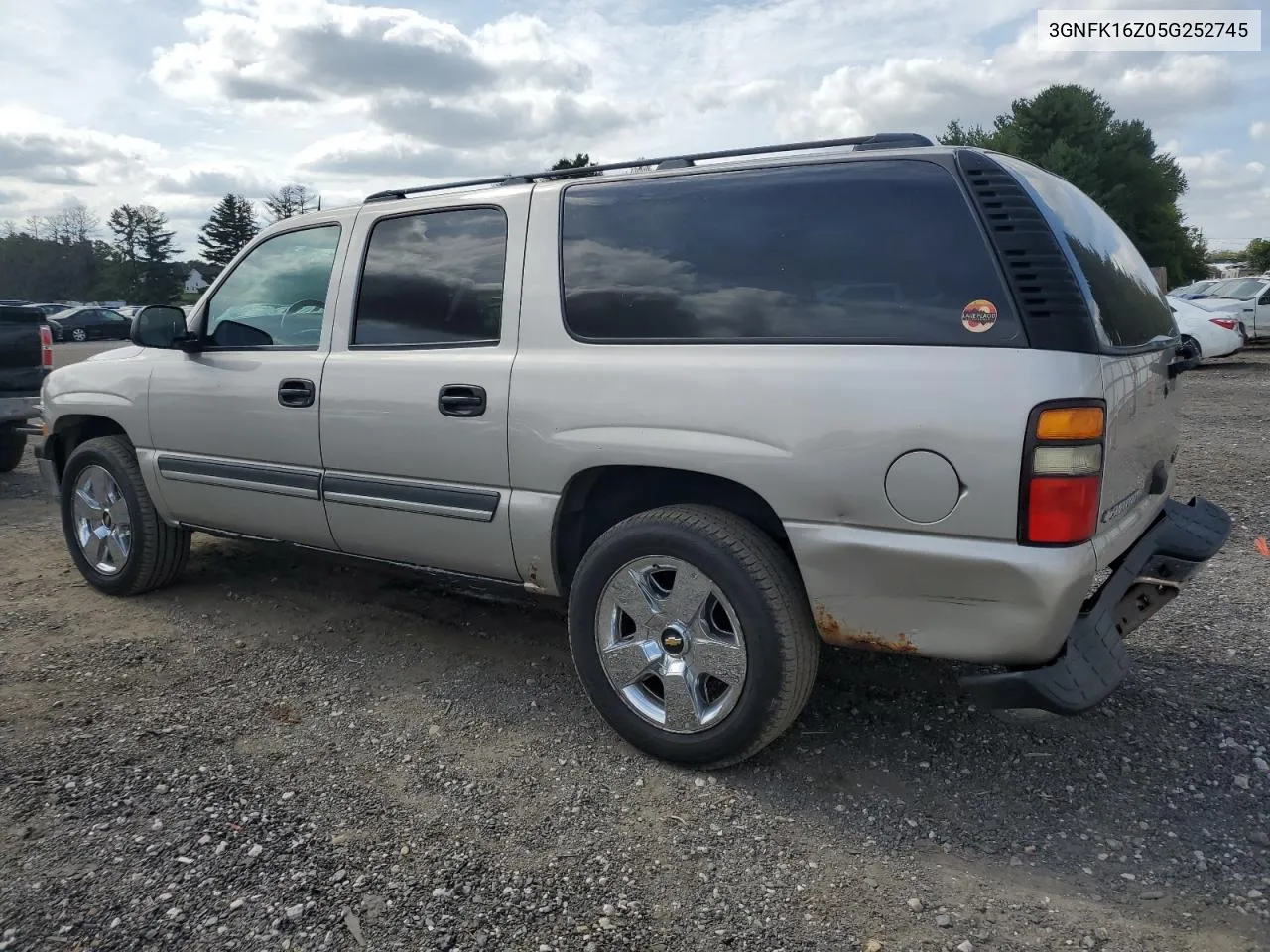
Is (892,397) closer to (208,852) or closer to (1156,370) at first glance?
(1156,370)

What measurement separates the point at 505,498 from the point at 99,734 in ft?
5.41

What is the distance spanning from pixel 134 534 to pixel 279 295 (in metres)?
1.47

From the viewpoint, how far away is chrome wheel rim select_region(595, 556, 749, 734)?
9.77ft

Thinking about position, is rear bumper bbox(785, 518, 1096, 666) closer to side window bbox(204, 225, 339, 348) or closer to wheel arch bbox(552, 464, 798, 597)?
wheel arch bbox(552, 464, 798, 597)

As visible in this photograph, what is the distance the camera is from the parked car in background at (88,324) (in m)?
35.4

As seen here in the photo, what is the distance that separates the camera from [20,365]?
8125 millimetres

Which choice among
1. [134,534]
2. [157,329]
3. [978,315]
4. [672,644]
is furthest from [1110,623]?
[134,534]

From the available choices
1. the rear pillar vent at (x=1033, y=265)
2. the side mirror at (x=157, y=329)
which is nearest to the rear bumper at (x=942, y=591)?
the rear pillar vent at (x=1033, y=265)

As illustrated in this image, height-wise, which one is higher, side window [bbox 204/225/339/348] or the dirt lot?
side window [bbox 204/225/339/348]

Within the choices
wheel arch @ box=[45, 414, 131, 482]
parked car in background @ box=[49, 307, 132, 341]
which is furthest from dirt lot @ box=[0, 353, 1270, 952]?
parked car in background @ box=[49, 307, 132, 341]

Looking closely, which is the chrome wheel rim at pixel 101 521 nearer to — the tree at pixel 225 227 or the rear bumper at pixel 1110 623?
the rear bumper at pixel 1110 623

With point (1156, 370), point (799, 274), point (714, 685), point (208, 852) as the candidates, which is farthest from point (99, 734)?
point (1156, 370)

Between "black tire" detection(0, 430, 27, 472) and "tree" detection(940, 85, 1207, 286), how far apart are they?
35.0 m

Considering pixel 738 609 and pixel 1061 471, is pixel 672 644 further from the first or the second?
pixel 1061 471
